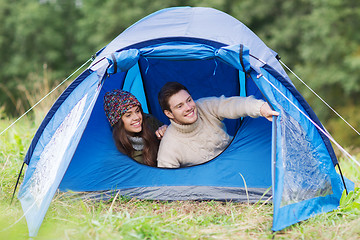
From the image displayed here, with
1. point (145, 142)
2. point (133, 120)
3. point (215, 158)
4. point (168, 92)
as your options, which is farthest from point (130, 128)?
point (215, 158)

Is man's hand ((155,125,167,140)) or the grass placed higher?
man's hand ((155,125,167,140))

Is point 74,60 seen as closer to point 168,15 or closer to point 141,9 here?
point 141,9

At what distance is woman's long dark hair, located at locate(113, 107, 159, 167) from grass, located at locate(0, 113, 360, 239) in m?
0.39

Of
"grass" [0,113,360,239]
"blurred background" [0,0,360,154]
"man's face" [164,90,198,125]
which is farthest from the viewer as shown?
"blurred background" [0,0,360,154]

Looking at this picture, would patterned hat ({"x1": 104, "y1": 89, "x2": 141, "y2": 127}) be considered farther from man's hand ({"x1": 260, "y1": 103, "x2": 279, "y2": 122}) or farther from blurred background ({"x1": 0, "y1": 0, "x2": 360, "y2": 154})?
blurred background ({"x1": 0, "y1": 0, "x2": 360, "y2": 154})

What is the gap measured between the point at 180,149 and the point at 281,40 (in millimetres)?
8792

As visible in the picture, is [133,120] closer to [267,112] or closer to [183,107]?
[183,107]

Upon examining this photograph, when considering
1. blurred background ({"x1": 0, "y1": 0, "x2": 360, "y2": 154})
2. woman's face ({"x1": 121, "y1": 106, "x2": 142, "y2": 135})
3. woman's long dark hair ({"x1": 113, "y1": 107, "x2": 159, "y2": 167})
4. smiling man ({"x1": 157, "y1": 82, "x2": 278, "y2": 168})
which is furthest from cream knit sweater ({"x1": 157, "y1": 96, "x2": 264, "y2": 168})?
blurred background ({"x1": 0, "y1": 0, "x2": 360, "y2": 154})

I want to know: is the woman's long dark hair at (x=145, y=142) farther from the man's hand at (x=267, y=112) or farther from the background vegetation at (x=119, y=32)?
the man's hand at (x=267, y=112)

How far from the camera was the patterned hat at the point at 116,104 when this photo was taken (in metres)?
3.19

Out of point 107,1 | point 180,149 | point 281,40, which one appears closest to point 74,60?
point 107,1

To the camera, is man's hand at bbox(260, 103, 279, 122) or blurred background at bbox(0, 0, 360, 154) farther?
blurred background at bbox(0, 0, 360, 154)

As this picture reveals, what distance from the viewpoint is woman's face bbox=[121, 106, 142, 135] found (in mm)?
3232

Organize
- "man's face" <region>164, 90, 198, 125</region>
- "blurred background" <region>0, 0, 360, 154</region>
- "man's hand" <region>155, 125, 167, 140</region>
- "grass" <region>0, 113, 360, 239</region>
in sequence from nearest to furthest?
"grass" <region>0, 113, 360, 239</region>, "man's face" <region>164, 90, 198, 125</region>, "man's hand" <region>155, 125, 167, 140</region>, "blurred background" <region>0, 0, 360, 154</region>
